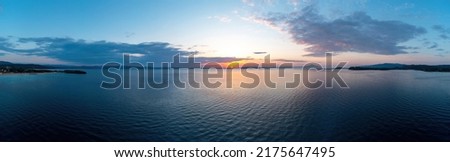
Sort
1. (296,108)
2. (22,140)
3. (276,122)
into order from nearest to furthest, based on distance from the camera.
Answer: (22,140) → (276,122) → (296,108)

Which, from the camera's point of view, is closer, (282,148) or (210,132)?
(282,148)

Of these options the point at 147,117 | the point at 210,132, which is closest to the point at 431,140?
the point at 210,132

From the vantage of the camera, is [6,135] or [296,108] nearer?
[6,135]

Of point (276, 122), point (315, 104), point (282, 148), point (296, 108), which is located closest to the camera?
point (282, 148)

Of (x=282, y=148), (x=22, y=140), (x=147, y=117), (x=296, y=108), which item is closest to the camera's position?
(x=282, y=148)

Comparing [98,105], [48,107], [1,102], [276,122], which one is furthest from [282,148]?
[1,102]

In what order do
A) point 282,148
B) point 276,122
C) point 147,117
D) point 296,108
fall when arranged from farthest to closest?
point 296,108 < point 147,117 < point 276,122 < point 282,148

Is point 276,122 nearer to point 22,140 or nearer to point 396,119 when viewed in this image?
point 396,119

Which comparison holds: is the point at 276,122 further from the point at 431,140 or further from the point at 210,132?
the point at 431,140

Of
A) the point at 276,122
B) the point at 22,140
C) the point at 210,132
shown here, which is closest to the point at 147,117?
the point at 210,132
